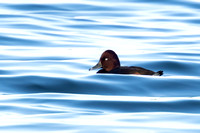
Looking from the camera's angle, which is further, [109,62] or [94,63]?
[94,63]

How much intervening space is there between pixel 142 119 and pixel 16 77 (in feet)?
13.1

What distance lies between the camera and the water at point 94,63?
8.41 metres

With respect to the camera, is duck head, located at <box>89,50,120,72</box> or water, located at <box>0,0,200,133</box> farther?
duck head, located at <box>89,50,120,72</box>

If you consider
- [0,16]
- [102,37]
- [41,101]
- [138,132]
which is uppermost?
[0,16]

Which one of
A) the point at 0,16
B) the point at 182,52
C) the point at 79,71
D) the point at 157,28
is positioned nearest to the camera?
the point at 79,71

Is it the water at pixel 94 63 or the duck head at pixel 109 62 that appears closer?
the water at pixel 94 63

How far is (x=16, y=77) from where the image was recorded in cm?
1195

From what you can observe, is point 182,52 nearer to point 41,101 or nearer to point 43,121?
point 41,101

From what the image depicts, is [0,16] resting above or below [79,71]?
above

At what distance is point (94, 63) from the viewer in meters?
14.6

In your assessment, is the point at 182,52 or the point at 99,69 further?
the point at 182,52

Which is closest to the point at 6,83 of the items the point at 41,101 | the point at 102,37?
the point at 41,101

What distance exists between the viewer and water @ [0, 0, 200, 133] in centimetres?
841

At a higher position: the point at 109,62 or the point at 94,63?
the point at 94,63
